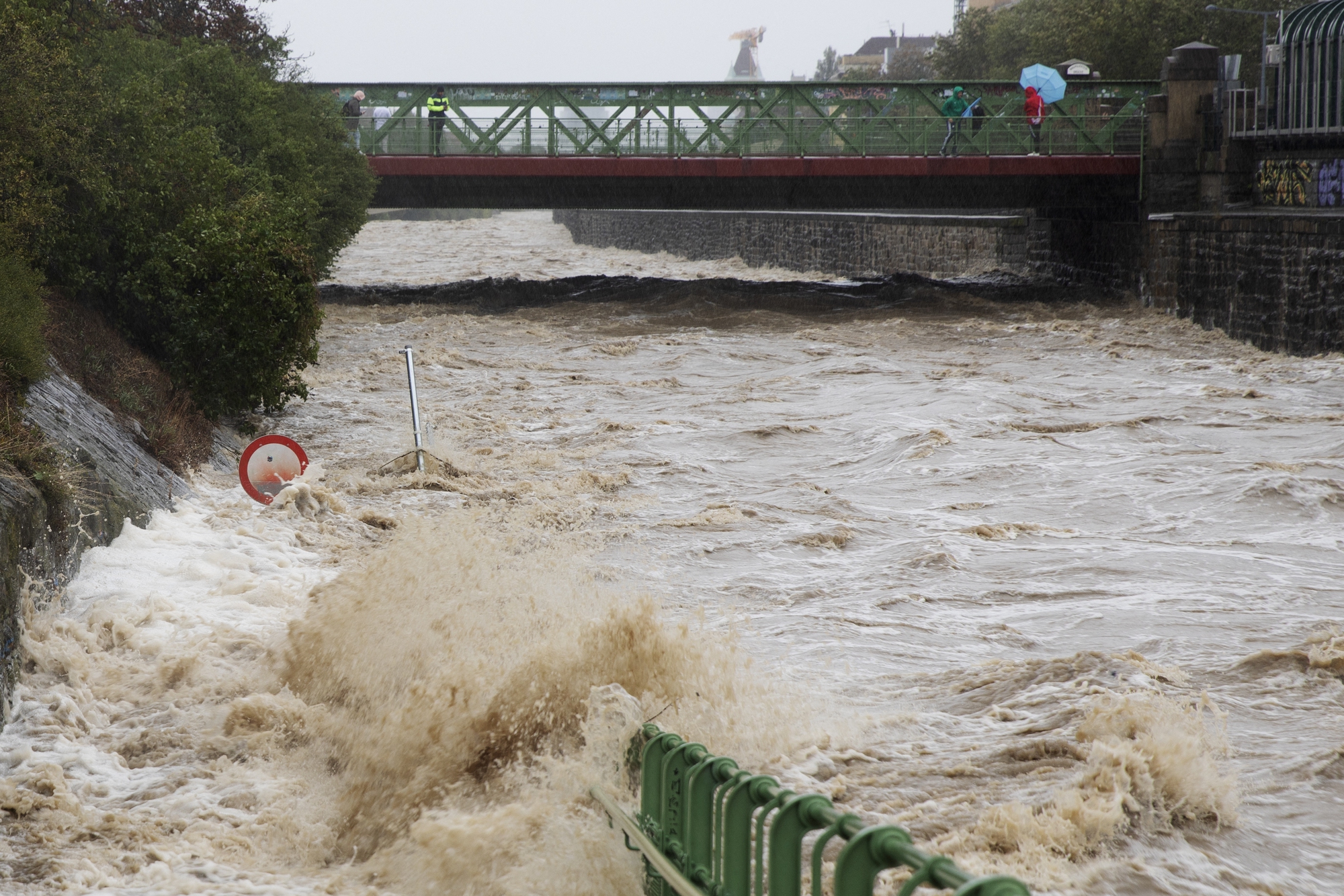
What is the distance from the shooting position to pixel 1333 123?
23.5m

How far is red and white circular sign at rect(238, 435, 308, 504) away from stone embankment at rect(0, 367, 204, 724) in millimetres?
713

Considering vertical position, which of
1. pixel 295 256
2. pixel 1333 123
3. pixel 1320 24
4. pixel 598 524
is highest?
pixel 1320 24

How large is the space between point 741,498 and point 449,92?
62.2 ft

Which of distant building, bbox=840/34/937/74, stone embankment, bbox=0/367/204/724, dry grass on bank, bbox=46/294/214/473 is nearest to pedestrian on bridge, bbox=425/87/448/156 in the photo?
dry grass on bank, bbox=46/294/214/473

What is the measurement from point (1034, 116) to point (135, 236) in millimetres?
20163

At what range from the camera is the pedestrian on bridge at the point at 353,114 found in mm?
28016

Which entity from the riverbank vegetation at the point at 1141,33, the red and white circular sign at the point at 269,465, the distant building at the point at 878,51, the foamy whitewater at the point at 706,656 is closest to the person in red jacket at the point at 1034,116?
the riverbank vegetation at the point at 1141,33

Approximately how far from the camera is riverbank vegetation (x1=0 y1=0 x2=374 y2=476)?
428 inches

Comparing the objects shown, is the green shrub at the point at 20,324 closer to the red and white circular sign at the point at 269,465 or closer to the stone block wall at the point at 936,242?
the red and white circular sign at the point at 269,465

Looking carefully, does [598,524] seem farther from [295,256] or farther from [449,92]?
[449,92]

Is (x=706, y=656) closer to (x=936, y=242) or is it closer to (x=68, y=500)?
(x=68, y=500)

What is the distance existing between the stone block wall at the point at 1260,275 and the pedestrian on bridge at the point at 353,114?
55.9ft

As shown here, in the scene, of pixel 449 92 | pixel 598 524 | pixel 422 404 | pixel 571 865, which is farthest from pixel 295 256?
pixel 449 92

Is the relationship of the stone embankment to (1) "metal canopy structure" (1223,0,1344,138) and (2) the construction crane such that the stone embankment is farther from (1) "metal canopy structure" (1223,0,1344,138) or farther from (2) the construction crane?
(2) the construction crane
